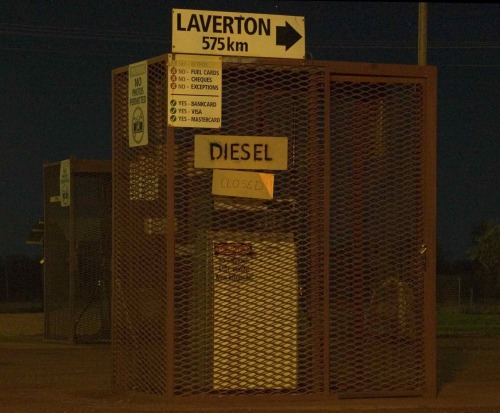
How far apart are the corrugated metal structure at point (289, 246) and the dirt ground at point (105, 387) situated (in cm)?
22

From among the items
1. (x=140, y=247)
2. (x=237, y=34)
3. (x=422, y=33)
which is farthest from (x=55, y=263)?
(x=237, y=34)

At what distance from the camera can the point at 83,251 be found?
56.9 feet

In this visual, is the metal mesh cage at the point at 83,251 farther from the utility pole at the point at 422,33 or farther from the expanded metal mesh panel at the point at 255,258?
the utility pole at the point at 422,33

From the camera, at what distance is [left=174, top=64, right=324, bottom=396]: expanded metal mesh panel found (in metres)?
10.3

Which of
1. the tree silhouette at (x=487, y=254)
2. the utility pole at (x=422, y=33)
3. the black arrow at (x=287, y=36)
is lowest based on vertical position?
the tree silhouette at (x=487, y=254)

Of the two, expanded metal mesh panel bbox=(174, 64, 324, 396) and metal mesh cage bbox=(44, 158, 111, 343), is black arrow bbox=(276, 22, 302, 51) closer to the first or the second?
expanded metal mesh panel bbox=(174, 64, 324, 396)

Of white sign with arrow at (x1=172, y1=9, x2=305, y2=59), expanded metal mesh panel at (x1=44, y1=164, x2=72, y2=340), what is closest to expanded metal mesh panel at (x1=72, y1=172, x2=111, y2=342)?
expanded metal mesh panel at (x1=44, y1=164, x2=72, y2=340)

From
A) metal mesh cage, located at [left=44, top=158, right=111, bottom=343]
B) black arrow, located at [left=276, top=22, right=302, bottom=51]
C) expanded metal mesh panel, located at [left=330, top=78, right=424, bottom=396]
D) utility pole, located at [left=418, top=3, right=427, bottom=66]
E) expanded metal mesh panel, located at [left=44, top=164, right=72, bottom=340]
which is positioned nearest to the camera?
black arrow, located at [left=276, top=22, right=302, bottom=51]

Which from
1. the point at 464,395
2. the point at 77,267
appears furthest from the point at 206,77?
the point at 77,267

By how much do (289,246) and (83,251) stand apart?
292 inches

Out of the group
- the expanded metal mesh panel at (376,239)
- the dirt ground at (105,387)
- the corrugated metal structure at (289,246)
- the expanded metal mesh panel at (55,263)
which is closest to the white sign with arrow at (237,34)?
the corrugated metal structure at (289,246)

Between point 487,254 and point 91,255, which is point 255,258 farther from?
point 487,254

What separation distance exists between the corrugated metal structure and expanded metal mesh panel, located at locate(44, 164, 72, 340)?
22.1 feet

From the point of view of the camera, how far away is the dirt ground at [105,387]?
Result: 1028cm
